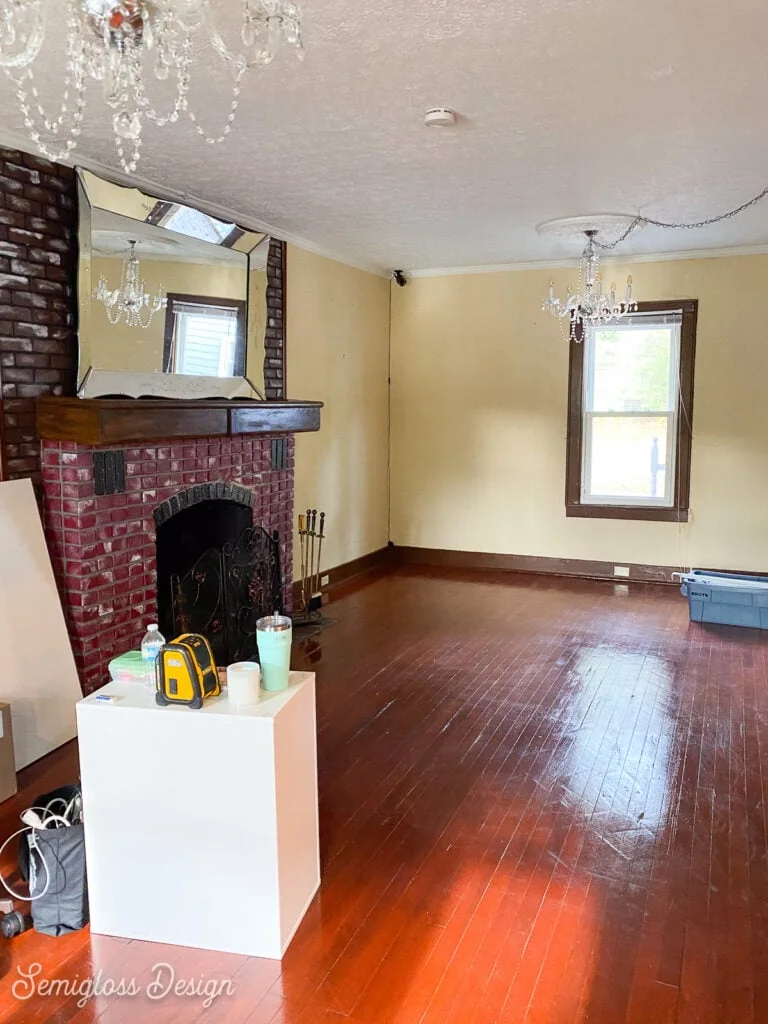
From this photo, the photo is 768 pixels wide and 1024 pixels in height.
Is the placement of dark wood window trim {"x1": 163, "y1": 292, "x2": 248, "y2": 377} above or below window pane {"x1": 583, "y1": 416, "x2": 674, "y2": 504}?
above

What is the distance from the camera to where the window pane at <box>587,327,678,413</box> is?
633cm

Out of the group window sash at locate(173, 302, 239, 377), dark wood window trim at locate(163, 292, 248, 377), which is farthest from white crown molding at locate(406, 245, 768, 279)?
window sash at locate(173, 302, 239, 377)

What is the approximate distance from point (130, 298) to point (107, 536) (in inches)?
45.3

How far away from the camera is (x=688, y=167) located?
3.81 metres

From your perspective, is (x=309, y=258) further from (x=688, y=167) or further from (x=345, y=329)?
(x=688, y=167)

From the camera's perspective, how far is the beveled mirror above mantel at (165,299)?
358 centimetres

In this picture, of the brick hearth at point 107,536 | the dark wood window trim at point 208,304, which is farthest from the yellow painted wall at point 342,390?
the brick hearth at point 107,536

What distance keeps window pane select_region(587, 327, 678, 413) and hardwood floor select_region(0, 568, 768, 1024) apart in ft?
7.83

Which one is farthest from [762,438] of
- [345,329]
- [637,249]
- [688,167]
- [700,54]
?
[700,54]

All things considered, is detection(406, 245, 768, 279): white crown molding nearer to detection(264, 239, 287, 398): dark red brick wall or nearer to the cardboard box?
detection(264, 239, 287, 398): dark red brick wall

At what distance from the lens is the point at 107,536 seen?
3.63m

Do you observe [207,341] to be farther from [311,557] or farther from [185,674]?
[185,674]

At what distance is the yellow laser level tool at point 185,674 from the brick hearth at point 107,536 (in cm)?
158

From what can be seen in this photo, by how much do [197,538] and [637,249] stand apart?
13.0ft
